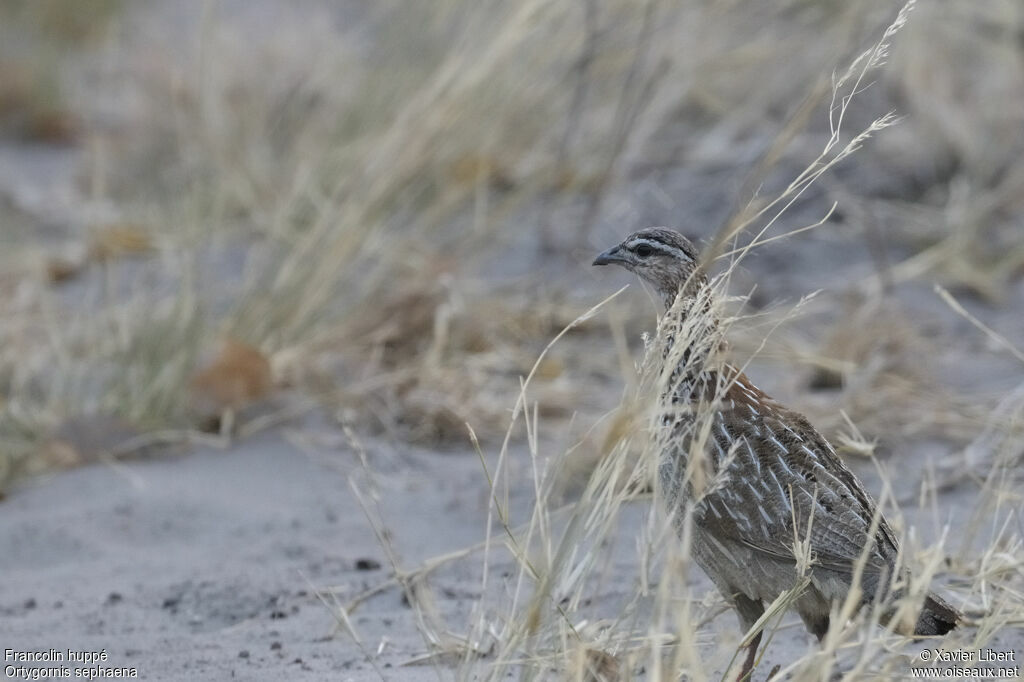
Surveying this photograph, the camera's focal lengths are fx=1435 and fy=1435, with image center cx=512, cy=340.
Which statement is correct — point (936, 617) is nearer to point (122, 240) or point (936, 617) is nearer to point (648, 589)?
point (648, 589)

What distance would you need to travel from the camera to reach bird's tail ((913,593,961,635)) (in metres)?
3.43

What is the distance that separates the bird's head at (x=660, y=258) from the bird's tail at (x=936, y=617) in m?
1.11

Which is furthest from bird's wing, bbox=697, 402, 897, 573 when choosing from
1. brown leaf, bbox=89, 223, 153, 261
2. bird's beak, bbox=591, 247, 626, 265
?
brown leaf, bbox=89, 223, 153, 261

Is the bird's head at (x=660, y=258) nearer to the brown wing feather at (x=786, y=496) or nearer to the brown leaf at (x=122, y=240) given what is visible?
the brown wing feather at (x=786, y=496)

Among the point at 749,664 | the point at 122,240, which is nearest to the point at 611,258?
the point at 749,664

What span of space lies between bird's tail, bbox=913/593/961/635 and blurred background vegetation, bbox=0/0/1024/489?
112cm

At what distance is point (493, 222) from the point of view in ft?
22.9

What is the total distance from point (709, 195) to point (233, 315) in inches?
126

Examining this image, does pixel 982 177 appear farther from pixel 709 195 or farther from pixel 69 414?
pixel 69 414

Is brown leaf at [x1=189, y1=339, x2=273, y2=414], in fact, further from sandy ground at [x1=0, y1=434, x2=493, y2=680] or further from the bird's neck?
the bird's neck

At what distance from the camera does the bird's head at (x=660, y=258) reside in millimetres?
4109

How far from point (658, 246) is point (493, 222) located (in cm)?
290

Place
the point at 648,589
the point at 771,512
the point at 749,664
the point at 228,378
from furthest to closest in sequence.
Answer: the point at 228,378 < the point at 771,512 < the point at 749,664 < the point at 648,589

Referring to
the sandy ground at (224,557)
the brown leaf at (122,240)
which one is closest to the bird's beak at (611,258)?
the sandy ground at (224,557)
